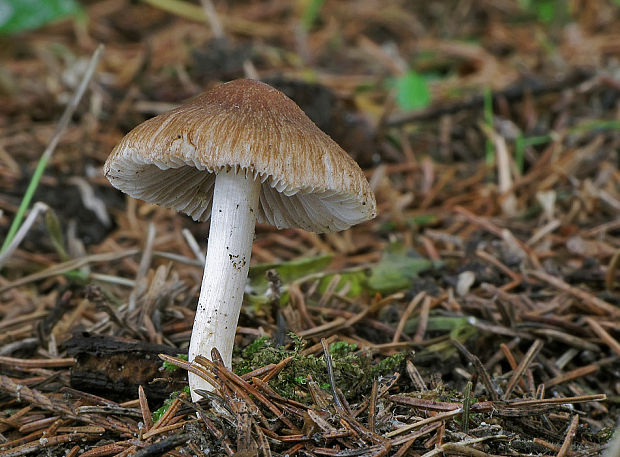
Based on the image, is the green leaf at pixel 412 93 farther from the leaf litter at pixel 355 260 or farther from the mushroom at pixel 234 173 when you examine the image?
the mushroom at pixel 234 173

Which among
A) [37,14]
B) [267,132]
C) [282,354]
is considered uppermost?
[37,14]

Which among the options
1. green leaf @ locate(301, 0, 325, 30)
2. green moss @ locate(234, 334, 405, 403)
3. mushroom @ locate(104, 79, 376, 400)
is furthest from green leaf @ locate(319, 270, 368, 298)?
green leaf @ locate(301, 0, 325, 30)

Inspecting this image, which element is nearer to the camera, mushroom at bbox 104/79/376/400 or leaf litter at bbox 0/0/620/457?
mushroom at bbox 104/79/376/400

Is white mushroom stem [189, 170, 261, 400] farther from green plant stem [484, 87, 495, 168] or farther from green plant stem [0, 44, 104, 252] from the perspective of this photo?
green plant stem [484, 87, 495, 168]

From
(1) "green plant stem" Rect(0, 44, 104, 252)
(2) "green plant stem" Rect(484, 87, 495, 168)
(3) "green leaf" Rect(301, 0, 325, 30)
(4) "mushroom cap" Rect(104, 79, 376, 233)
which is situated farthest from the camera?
(3) "green leaf" Rect(301, 0, 325, 30)

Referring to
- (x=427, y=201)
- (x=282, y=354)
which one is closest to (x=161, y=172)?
(x=282, y=354)

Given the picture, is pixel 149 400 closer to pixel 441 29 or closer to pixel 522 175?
pixel 522 175

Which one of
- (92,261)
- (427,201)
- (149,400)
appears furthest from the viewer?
(427,201)
